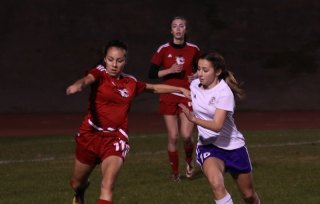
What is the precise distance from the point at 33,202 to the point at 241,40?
26924 millimetres

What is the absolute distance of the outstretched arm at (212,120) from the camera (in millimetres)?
8484

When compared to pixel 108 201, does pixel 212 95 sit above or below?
above

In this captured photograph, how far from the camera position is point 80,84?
27.3ft

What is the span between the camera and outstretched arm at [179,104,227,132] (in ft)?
27.8

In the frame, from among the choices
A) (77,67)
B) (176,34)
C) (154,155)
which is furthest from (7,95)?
(176,34)

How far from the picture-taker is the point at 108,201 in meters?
8.59

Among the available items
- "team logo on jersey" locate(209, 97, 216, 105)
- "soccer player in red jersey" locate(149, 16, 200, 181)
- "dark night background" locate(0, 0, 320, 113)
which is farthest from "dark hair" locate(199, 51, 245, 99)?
"dark night background" locate(0, 0, 320, 113)

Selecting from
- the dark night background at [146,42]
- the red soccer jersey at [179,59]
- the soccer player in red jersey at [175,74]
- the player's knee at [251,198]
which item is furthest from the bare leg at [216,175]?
the dark night background at [146,42]

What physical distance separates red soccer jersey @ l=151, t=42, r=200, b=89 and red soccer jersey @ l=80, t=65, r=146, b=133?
3938 mm

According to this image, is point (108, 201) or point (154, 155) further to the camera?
point (154, 155)

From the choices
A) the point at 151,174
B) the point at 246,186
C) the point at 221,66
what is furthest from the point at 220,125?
the point at 151,174

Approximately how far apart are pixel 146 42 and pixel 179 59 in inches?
917

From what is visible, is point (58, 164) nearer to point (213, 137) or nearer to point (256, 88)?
point (213, 137)

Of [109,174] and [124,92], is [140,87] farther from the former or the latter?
[109,174]
